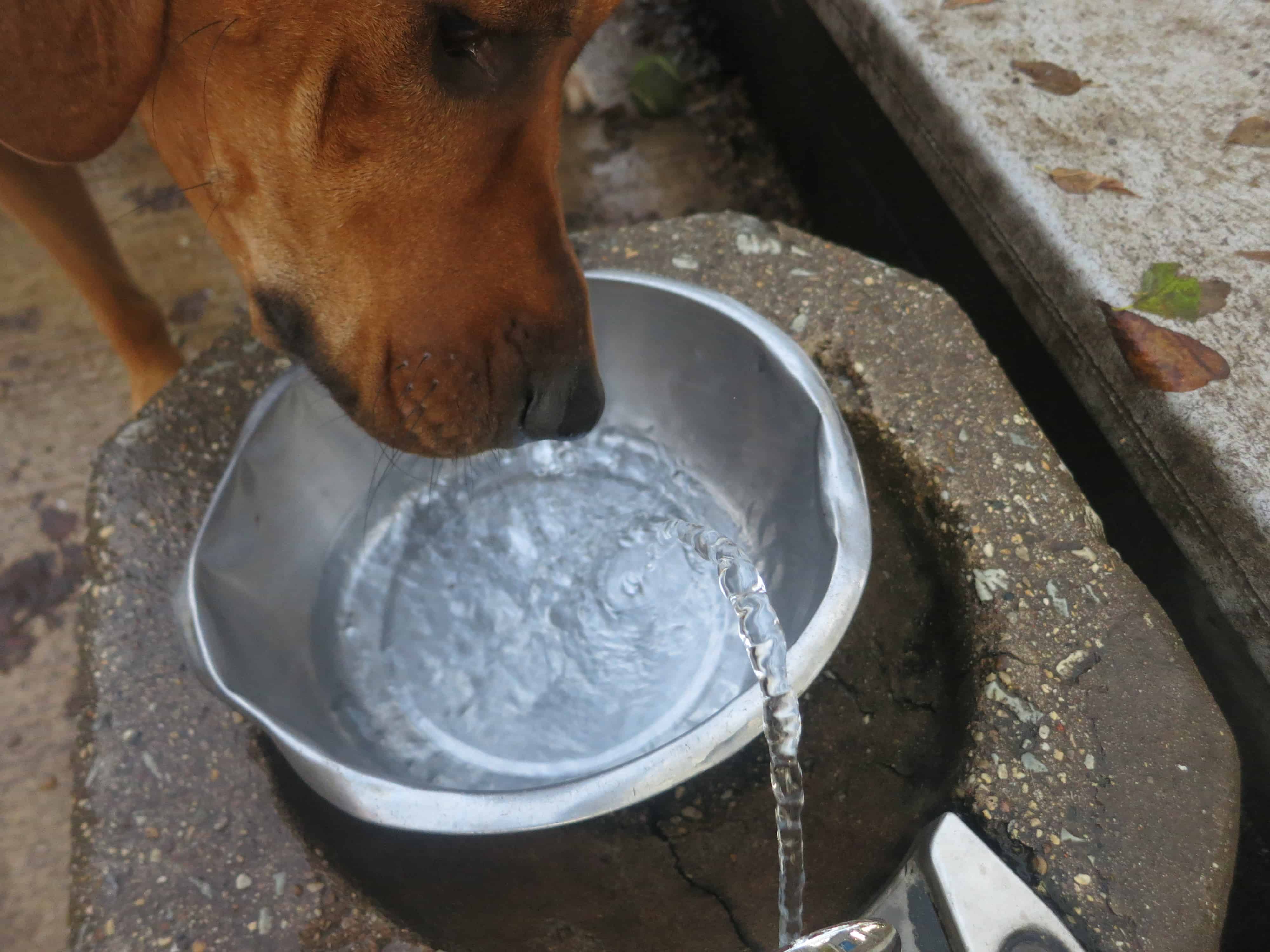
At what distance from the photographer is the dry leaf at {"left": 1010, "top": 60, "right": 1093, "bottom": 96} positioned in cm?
170

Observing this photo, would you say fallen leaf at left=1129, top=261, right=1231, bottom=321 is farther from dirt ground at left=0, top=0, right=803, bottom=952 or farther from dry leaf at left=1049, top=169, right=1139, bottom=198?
dirt ground at left=0, top=0, right=803, bottom=952

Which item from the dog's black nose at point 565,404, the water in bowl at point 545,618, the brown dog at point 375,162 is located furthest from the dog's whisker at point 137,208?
the water in bowl at point 545,618

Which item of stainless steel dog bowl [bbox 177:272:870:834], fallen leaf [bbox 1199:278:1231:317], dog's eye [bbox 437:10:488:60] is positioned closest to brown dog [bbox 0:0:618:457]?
dog's eye [bbox 437:10:488:60]

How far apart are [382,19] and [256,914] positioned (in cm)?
106

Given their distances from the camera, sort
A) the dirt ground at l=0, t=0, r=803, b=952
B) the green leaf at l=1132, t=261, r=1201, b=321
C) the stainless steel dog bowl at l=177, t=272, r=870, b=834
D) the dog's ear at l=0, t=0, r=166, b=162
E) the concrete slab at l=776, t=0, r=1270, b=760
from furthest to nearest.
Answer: the dirt ground at l=0, t=0, r=803, b=952, the green leaf at l=1132, t=261, r=1201, b=321, the concrete slab at l=776, t=0, r=1270, b=760, the stainless steel dog bowl at l=177, t=272, r=870, b=834, the dog's ear at l=0, t=0, r=166, b=162

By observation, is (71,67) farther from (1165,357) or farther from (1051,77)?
(1051,77)

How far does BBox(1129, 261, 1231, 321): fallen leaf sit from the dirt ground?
1412 millimetres

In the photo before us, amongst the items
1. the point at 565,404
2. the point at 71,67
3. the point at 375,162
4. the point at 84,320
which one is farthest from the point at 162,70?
the point at 84,320

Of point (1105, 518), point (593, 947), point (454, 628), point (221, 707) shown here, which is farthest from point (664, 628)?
point (1105, 518)

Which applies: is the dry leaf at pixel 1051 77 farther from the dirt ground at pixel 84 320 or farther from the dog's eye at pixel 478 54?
the dog's eye at pixel 478 54

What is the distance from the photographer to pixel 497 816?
3.36 ft

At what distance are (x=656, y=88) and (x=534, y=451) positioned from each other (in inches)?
71.4

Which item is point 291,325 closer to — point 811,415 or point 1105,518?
point 811,415

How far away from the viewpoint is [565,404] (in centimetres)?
119
